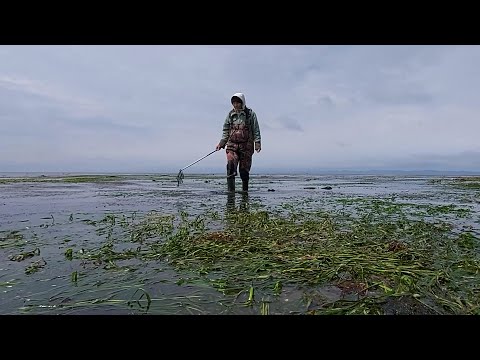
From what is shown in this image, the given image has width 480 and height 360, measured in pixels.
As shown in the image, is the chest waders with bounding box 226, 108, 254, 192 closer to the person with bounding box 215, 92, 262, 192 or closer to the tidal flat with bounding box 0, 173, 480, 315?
the person with bounding box 215, 92, 262, 192

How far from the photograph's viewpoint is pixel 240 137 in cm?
1202

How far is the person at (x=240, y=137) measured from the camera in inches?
475

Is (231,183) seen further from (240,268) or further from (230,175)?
(240,268)

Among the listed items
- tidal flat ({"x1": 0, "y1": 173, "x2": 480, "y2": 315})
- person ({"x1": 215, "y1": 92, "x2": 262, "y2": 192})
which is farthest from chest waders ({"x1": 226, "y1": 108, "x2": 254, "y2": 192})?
tidal flat ({"x1": 0, "y1": 173, "x2": 480, "y2": 315})

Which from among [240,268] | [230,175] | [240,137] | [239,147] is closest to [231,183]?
[230,175]

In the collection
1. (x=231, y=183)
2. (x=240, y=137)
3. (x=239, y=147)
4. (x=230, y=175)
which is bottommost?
(x=231, y=183)

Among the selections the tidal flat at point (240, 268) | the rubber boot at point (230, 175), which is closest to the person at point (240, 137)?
the rubber boot at point (230, 175)

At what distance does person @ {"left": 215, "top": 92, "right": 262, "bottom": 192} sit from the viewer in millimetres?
Answer: 12055

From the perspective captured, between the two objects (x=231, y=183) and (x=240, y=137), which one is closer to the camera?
(x=240, y=137)

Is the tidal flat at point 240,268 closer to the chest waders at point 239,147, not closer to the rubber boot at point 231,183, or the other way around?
the chest waders at point 239,147

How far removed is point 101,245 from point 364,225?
16.0 ft
